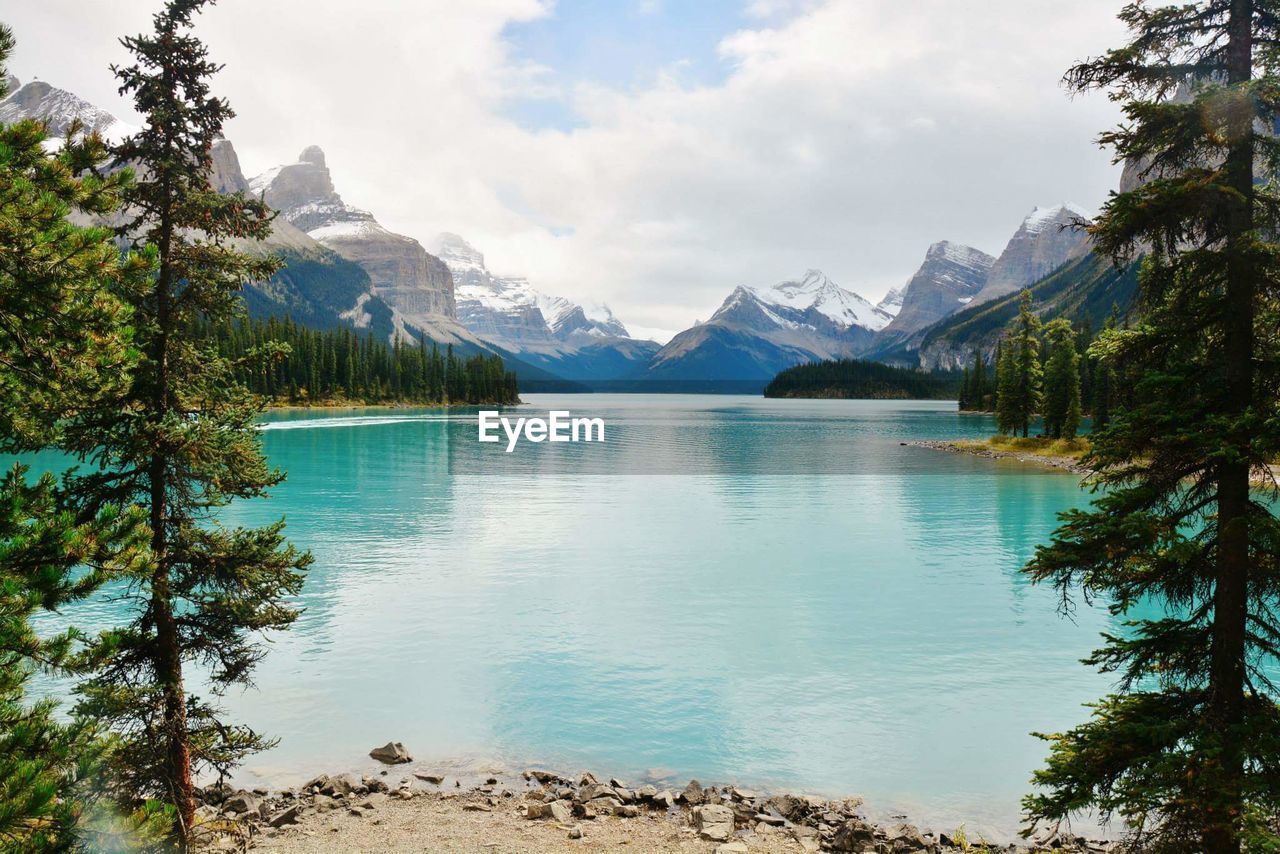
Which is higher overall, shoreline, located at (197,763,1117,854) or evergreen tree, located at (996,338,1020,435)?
evergreen tree, located at (996,338,1020,435)

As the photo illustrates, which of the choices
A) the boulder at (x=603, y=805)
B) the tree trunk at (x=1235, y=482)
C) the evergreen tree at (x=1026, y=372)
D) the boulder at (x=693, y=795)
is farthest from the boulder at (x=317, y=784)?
the evergreen tree at (x=1026, y=372)

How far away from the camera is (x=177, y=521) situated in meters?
13.3

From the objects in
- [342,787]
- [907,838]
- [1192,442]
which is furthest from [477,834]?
[1192,442]

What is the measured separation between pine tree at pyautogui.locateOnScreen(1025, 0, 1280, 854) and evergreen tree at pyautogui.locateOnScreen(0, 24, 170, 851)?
442 inches

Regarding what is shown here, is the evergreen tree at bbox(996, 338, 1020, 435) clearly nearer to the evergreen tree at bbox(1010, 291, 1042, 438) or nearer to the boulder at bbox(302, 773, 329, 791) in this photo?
the evergreen tree at bbox(1010, 291, 1042, 438)

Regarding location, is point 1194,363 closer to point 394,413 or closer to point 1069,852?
point 1069,852

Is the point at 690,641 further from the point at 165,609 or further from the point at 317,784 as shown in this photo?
the point at 165,609

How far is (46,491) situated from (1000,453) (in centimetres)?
10092

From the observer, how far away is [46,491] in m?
8.79

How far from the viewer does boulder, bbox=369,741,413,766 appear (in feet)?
59.2

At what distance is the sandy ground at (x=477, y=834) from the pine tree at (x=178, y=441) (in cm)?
203

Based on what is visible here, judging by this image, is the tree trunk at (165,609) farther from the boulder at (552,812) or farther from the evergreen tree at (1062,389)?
the evergreen tree at (1062,389)
